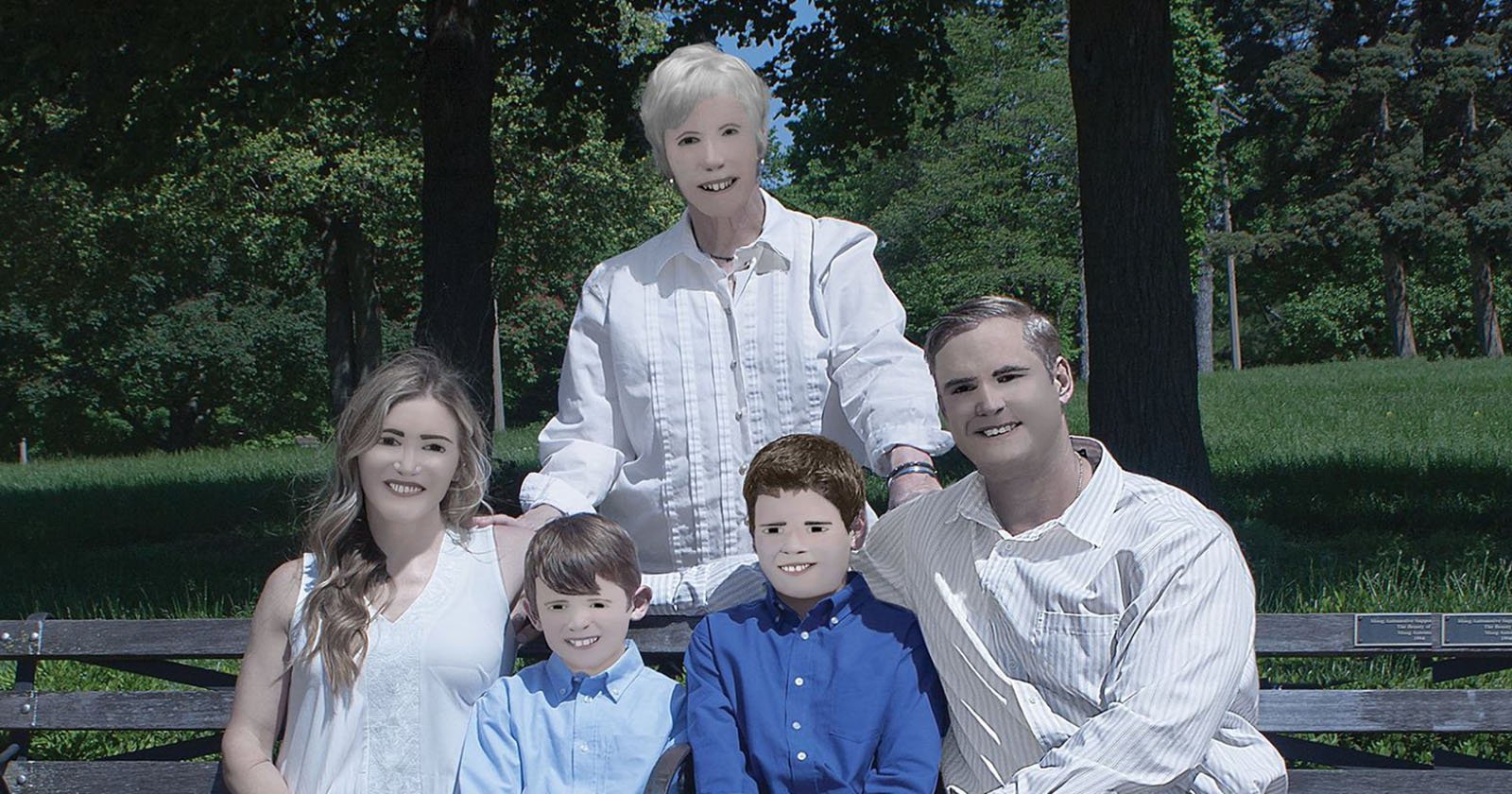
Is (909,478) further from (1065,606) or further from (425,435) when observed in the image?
(425,435)

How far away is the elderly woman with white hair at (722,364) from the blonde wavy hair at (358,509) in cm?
17

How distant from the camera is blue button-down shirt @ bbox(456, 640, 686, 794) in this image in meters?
3.07

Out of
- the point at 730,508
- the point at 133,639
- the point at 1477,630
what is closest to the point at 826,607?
the point at 730,508

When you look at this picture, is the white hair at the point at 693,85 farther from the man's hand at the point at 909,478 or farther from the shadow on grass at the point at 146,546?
the shadow on grass at the point at 146,546

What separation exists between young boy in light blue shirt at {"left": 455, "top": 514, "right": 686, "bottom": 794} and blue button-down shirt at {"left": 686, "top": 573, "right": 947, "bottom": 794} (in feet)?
0.57

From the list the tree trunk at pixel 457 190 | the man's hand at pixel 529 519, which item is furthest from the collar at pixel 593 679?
the tree trunk at pixel 457 190

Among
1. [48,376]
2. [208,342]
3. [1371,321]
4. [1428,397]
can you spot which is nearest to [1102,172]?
[1428,397]

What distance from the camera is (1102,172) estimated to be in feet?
26.0

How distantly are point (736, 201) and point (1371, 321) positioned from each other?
5090cm

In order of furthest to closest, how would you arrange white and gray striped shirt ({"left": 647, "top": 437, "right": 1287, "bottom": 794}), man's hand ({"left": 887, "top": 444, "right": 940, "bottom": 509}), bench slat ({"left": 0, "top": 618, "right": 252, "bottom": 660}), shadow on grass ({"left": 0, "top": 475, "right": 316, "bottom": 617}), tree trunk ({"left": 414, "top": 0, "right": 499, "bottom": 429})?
tree trunk ({"left": 414, "top": 0, "right": 499, "bottom": 429})
shadow on grass ({"left": 0, "top": 475, "right": 316, "bottom": 617})
bench slat ({"left": 0, "top": 618, "right": 252, "bottom": 660})
man's hand ({"left": 887, "top": 444, "right": 940, "bottom": 509})
white and gray striped shirt ({"left": 647, "top": 437, "right": 1287, "bottom": 794})

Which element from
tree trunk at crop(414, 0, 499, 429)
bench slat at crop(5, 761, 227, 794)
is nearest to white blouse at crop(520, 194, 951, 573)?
bench slat at crop(5, 761, 227, 794)

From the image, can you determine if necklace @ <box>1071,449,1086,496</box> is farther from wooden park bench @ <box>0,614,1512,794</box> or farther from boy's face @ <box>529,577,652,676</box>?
wooden park bench @ <box>0,614,1512,794</box>

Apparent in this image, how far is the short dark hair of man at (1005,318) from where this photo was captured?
2.81 meters

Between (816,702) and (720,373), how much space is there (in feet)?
2.60
